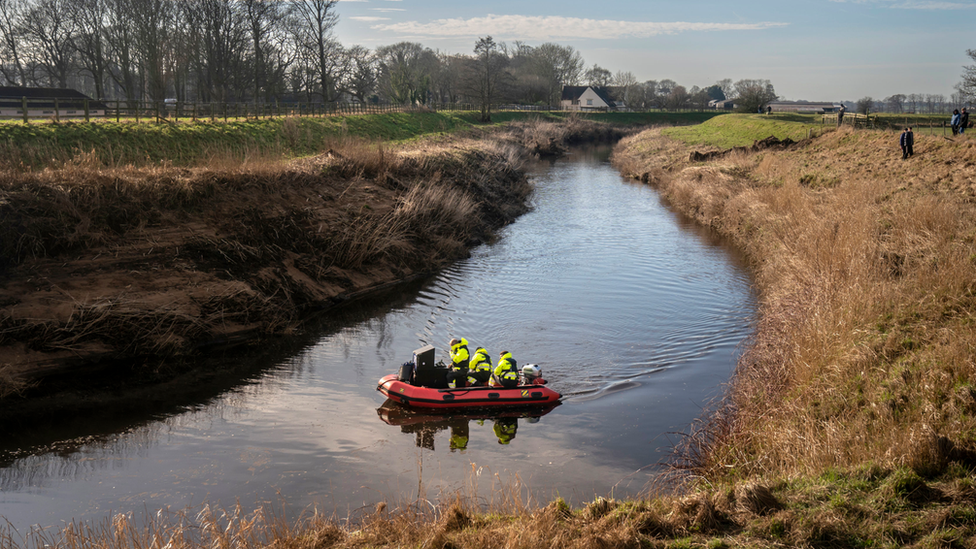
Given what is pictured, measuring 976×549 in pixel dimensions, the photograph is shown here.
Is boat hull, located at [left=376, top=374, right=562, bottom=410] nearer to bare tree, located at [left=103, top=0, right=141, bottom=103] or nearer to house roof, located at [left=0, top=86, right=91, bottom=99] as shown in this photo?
bare tree, located at [left=103, top=0, right=141, bottom=103]

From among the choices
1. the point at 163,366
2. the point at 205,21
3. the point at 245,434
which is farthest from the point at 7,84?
the point at 245,434

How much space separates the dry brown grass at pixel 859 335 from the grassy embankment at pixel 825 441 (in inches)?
1.1

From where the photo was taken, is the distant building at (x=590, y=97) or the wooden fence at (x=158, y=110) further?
the distant building at (x=590, y=97)

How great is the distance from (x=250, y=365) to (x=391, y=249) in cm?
709

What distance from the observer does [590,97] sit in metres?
108

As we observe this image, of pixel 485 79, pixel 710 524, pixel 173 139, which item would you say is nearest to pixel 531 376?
pixel 710 524

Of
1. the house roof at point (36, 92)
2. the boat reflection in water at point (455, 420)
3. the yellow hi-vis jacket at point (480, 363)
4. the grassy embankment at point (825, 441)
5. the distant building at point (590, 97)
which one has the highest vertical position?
the distant building at point (590, 97)

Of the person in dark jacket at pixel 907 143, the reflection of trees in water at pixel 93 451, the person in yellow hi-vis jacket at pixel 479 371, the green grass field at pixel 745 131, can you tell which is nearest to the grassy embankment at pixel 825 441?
the reflection of trees in water at pixel 93 451

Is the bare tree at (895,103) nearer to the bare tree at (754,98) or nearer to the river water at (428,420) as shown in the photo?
the bare tree at (754,98)

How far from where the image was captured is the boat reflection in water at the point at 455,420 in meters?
9.52

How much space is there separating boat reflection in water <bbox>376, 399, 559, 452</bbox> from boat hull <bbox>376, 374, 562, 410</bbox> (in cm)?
12

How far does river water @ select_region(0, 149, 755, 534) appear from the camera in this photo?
25.4 feet

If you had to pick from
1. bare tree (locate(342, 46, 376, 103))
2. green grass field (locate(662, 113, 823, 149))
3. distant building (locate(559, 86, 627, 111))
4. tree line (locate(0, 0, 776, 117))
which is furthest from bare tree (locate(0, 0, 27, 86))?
distant building (locate(559, 86, 627, 111))

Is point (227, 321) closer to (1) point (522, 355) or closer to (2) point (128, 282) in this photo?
(2) point (128, 282)
